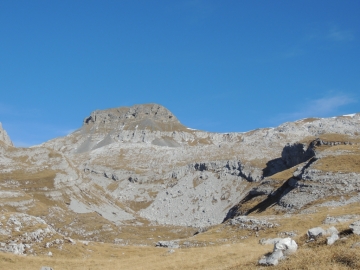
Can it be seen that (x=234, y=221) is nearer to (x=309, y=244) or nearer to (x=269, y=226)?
(x=269, y=226)

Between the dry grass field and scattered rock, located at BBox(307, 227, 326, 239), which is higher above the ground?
scattered rock, located at BBox(307, 227, 326, 239)

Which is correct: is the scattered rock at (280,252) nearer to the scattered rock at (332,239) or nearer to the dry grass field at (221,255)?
the dry grass field at (221,255)

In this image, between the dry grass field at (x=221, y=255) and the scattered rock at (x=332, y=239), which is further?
the scattered rock at (x=332, y=239)

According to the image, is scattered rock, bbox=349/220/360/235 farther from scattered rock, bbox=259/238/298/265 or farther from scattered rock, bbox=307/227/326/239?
scattered rock, bbox=259/238/298/265

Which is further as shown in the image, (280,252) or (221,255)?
(221,255)

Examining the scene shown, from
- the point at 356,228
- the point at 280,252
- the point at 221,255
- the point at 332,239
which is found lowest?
the point at 221,255

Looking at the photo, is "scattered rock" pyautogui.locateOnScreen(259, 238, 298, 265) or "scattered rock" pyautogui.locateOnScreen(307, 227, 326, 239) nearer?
"scattered rock" pyautogui.locateOnScreen(259, 238, 298, 265)

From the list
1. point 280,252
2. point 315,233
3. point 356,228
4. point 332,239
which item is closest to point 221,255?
point 315,233

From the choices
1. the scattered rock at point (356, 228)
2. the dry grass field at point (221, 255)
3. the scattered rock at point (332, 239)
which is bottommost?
the dry grass field at point (221, 255)

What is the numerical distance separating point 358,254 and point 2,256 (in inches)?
1405

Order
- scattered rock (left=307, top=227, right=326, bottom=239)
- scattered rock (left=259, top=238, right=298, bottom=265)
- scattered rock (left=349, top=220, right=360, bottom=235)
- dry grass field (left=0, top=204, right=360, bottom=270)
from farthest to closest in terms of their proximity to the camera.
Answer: scattered rock (left=307, top=227, right=326, bottom=239), scattered rock (left=349, top=220, right=360, bottom=235), scattered rock (left=259, top=238, right=298, bottom=265), dry grass field (left=0, top=204, right=360, bottom=270)

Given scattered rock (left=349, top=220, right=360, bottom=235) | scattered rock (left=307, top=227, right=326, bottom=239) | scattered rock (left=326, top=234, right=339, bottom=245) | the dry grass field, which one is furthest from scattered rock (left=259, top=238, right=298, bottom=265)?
scattered rock (left=349, top=220, right=360, bottom=235)

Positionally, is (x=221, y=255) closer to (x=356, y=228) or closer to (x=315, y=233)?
(x=315, y=233)

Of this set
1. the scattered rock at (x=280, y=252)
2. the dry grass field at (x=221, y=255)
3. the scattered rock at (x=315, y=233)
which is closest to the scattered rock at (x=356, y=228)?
the dry grass field at (x=221, y=255)
